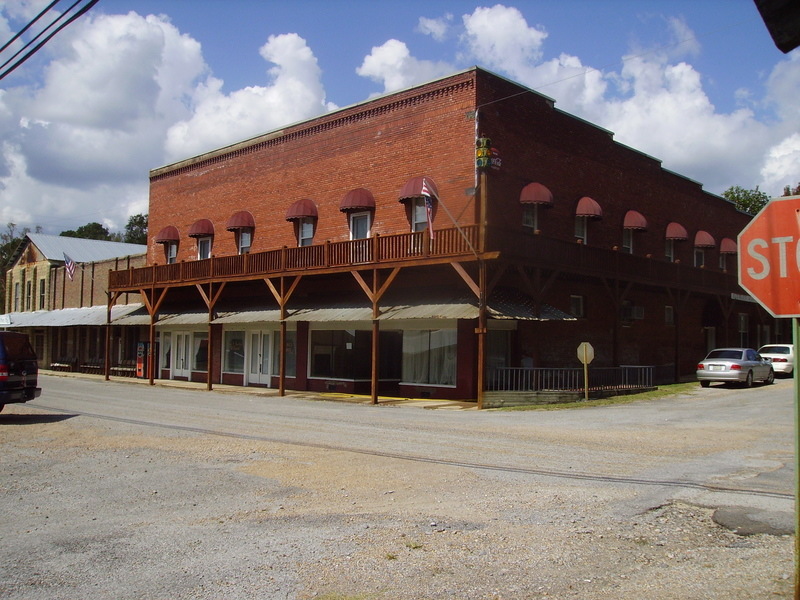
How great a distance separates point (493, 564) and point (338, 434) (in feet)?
28.9

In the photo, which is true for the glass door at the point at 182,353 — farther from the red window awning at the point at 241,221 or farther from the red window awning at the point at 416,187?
the red window awning at the point at 416,187

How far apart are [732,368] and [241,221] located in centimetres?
2054

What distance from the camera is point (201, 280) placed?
31.2 m


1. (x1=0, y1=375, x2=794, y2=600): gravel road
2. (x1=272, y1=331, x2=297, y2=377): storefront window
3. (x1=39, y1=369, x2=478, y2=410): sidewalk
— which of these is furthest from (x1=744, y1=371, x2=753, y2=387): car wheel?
(x1=272, y1=331, x2=297, y2=377): storefront window

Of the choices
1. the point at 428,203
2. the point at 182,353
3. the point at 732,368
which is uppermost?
the point at 428,203

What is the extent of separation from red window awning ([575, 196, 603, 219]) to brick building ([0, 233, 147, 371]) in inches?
928

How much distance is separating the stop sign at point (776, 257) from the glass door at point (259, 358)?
2770 centimetres

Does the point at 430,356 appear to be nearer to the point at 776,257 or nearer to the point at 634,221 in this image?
the point at 634,221

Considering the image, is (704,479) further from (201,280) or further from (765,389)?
(201,280)

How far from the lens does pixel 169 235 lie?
1451 inches

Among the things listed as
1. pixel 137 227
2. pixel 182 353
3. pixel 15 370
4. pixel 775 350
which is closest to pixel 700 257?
Answer: pixel 775 350

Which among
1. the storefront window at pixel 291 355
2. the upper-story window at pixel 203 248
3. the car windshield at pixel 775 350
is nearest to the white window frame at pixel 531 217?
the storefront window at pixel 291 355

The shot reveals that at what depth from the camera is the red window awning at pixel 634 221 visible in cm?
2964

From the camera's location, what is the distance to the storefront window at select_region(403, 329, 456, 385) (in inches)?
942
